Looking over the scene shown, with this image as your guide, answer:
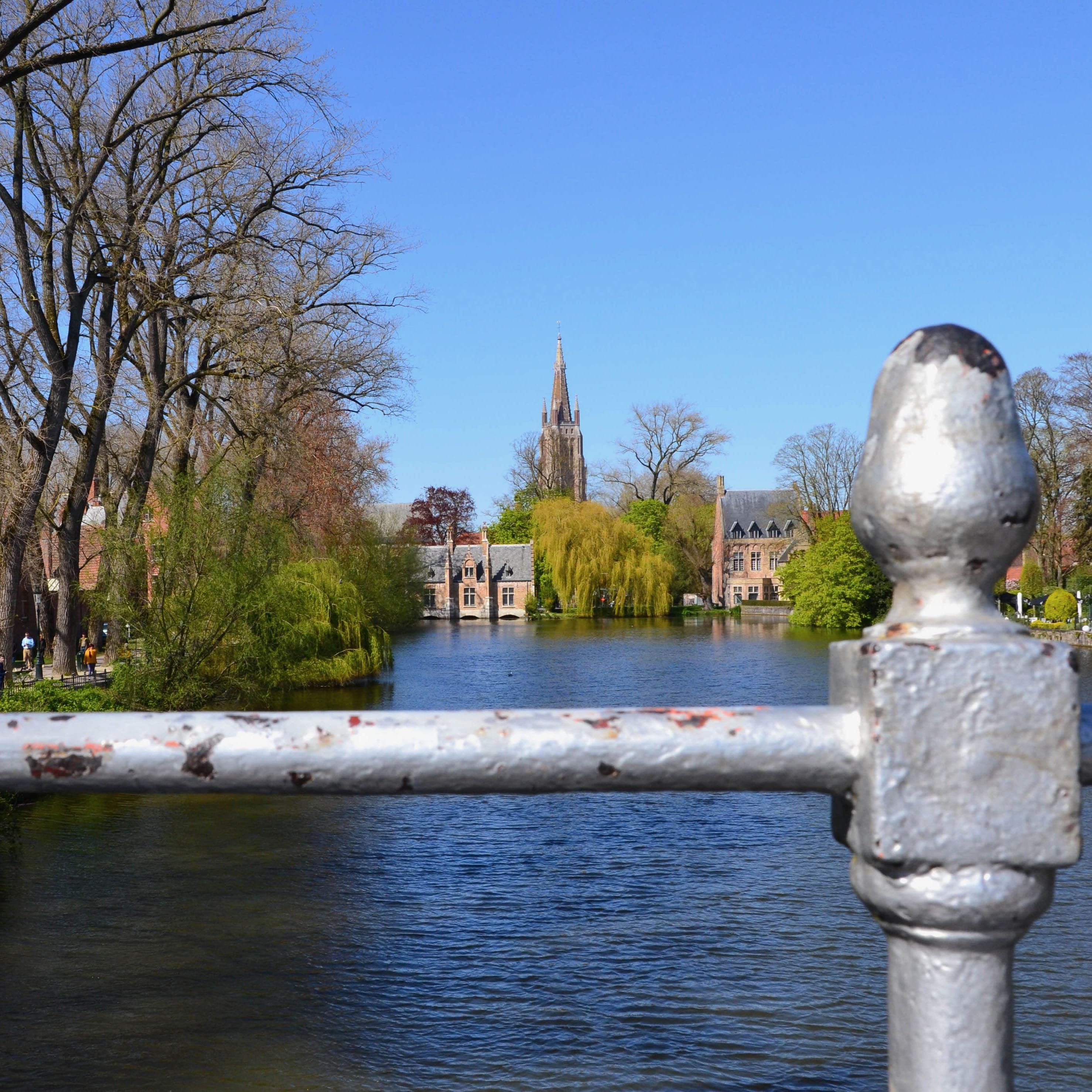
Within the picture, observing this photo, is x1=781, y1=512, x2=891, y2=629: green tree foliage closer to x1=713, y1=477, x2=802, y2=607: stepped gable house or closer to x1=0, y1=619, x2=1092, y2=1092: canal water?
x1=713, y1=477, x2=802, y2=607: stepped gable house

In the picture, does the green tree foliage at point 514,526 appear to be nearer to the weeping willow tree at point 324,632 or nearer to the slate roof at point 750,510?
the slate roof at point 750,510

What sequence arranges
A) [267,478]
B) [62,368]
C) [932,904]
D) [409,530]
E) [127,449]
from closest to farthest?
1. [932,904]
2. [62,368]
3. [267,478]
4. [127,449]
5. [409,530]

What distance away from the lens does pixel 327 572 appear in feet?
86.8

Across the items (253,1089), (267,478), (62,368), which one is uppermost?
(62,368)

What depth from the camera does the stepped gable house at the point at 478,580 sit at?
77.4 meters

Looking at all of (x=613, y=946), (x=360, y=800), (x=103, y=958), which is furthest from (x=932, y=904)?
(x=360, y=800)

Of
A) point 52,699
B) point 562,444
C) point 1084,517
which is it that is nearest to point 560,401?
point 562,444

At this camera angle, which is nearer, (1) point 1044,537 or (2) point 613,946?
(2) point 613,946

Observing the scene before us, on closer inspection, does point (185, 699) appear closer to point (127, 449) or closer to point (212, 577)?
point (212, 577)

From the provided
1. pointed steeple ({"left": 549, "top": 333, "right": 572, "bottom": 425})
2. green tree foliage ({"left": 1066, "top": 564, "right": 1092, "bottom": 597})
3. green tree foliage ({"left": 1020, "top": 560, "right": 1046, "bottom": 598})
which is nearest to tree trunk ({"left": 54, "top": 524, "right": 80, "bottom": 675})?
green tree foliage ({"left": 1066, "top": 564, "right": 1092, "bottom": 597})

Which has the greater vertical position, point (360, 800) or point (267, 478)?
point (267, 478)

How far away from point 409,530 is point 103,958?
5962 centimetres

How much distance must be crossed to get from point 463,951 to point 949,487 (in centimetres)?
1006

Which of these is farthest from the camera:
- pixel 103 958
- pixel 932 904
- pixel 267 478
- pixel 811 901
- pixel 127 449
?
pixel 127 449
